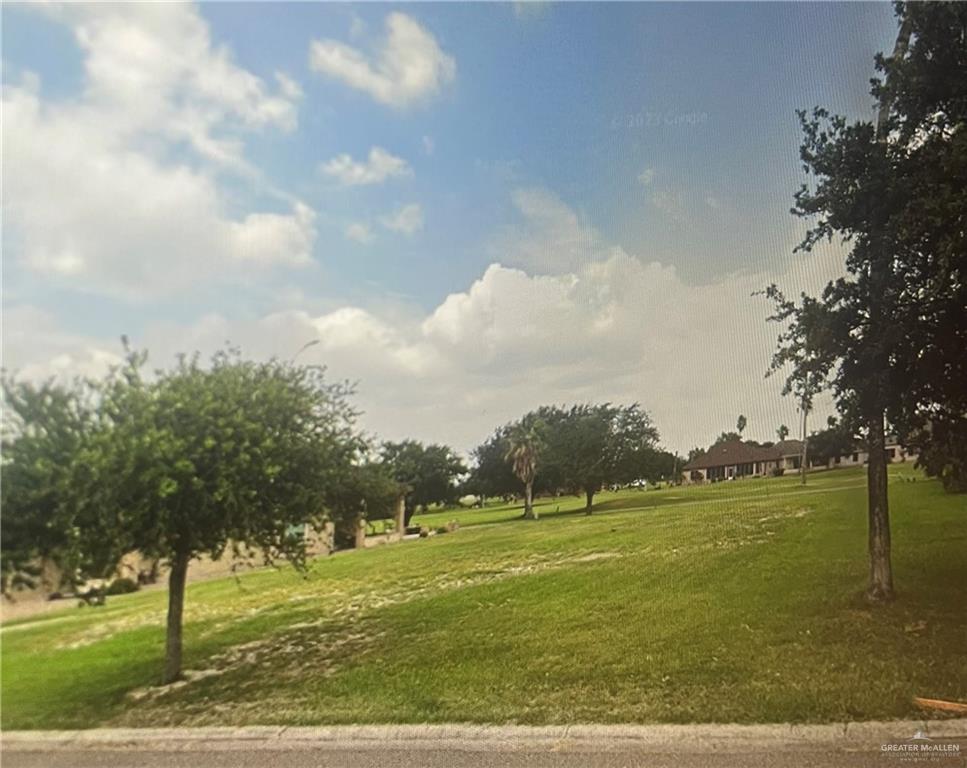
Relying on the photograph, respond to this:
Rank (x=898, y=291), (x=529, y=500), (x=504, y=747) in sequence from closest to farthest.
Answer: (x=504, y=747) < (x=898, y=291) < (x=529, y=500)

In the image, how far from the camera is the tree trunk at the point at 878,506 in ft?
14.2

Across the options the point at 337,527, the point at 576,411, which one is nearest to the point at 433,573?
the point at 337,527

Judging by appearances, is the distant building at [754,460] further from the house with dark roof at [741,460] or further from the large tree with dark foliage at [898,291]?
the large tree with dark foliage at [898,291]

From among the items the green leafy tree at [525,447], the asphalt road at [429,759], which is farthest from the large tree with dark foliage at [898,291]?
the green leafy tree at [525,447]

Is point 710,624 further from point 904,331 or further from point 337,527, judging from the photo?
point 337,527

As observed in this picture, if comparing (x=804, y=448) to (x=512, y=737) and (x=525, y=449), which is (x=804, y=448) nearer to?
(x=525, y=449)

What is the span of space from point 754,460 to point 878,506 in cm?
79

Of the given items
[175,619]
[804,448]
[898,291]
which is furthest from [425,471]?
[898,291]

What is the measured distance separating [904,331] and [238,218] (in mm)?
4634

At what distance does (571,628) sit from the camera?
14.6 ft

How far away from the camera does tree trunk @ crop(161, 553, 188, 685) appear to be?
477 centimetres

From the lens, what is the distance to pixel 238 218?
5.08 m

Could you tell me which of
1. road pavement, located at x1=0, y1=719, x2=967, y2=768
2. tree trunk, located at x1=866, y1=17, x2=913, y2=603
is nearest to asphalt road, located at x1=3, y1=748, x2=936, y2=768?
road pavement, located at x1=0, y1=719, x2=967, y2=768

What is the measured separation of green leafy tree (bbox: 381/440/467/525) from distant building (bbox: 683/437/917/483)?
165cm
